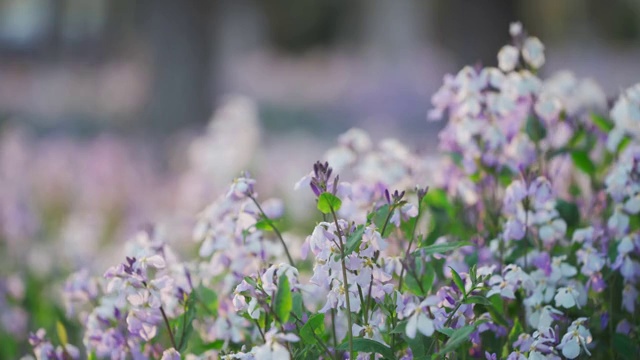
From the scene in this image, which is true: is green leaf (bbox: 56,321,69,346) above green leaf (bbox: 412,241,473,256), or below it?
above

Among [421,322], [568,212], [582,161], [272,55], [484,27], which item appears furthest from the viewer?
[272,55]

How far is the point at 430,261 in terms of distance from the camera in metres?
1.93

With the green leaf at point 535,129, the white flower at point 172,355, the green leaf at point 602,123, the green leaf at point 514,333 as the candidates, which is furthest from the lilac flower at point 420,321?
the green leaf at point 602,123

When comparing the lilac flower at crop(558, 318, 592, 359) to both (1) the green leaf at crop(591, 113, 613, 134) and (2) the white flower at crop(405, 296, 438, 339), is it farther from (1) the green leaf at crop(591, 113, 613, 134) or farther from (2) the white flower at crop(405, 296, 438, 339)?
(1) the green leaf at crop(591, 113, 613, 134)

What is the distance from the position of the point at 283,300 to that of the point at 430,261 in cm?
47

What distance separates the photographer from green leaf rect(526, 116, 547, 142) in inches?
92.7

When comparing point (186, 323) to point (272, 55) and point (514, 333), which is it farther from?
point (272, 55)

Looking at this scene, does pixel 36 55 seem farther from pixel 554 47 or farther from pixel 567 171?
pixel 567 171

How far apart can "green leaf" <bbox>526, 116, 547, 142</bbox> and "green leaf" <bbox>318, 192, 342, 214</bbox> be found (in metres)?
0.86

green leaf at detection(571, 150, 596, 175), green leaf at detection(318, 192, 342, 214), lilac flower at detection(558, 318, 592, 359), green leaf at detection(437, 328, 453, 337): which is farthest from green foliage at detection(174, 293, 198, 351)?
green leaf at detection(571, 150, 596, 175)

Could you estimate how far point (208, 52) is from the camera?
8672 mm

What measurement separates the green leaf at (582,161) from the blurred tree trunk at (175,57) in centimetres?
626

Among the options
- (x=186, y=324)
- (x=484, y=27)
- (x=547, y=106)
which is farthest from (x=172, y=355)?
(x=484, y=27)

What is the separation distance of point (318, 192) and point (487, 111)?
805mm
